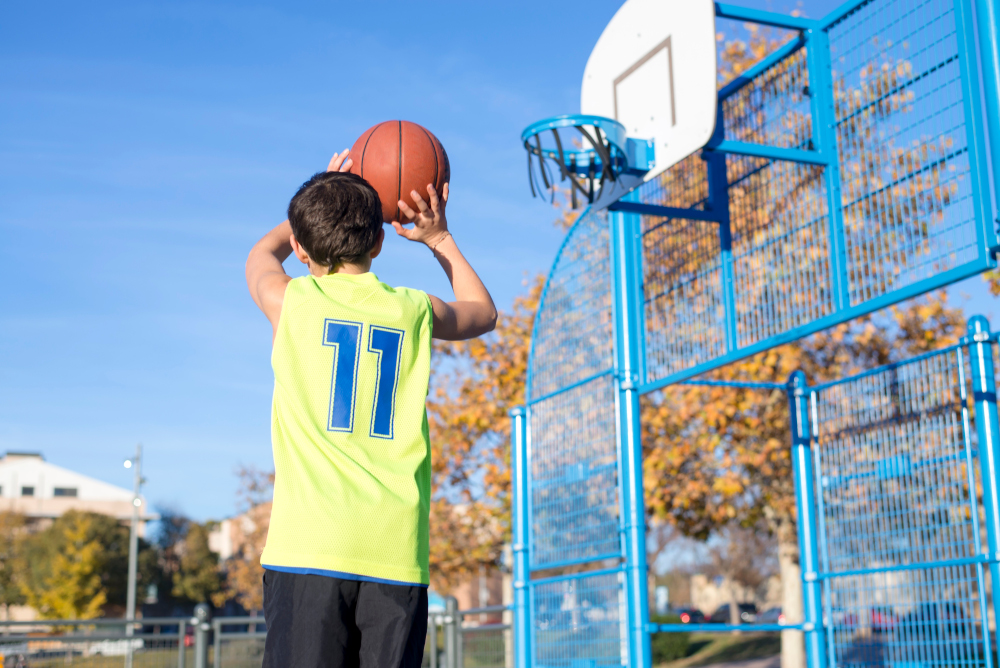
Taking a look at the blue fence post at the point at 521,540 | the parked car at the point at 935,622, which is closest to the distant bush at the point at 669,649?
the blue fence post at the point at 521,540

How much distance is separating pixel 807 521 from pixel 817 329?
2029 millimetres

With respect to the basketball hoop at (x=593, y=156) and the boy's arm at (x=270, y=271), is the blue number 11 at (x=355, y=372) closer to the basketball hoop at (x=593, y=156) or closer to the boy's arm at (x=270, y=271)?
the boy's arm at (x=270, y=271)

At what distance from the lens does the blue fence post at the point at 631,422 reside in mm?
6285

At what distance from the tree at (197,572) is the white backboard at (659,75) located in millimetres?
46939

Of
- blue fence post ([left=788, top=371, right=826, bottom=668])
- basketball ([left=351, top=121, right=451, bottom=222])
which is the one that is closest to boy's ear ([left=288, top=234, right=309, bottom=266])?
basketball ([left=351, top=121, right=451, bottom=222])

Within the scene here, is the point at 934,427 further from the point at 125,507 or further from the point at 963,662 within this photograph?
the point at 125,507

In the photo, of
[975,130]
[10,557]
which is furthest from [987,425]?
[10,557]

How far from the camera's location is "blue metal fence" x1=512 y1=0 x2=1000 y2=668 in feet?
16.1

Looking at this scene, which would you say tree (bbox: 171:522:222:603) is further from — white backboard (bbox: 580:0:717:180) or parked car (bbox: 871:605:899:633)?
parked car (bbox: 871:605:899:633)

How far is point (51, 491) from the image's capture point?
198 feet

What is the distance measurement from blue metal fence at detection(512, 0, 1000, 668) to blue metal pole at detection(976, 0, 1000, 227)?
0.01 metres

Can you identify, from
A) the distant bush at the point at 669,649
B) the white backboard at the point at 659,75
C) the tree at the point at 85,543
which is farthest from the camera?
the tree at the point at 85,543

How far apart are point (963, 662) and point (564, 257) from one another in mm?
3971

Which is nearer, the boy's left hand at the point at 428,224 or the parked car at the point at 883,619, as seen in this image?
the boy's left hand at the point at 428,224
